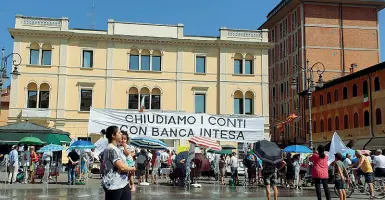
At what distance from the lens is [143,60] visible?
45.6 m

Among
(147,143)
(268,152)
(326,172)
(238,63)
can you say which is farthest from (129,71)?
(326,172)

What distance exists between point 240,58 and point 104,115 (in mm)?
26050

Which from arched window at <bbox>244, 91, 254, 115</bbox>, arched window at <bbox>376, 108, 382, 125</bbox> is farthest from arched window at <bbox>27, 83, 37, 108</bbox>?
arched window at <bbox>376, 108, 382, 125</bbox>

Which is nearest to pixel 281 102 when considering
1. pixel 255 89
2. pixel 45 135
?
pixel 255 89

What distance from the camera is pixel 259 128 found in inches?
958

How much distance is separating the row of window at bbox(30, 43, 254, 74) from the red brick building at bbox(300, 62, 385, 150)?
37.7 ft

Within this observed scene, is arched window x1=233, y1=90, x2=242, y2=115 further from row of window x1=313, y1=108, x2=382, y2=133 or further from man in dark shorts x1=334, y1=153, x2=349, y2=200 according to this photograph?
man in dark shorts x1=334, y1=153, x2=349, y2=200

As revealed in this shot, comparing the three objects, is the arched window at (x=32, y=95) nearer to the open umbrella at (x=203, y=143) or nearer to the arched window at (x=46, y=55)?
the arched window at (x=46, y=55)

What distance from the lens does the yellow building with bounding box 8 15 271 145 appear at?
43094 mm

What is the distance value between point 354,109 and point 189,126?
30259mm

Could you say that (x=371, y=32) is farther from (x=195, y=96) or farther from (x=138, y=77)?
(x=138, y=77)

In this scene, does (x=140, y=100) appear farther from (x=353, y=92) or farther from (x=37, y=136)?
(x=353, y=92)

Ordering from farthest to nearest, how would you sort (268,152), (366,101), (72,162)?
1. (366,101)
2. (72,162)
3. (268,152)

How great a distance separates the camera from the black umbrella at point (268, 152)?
1662 cm
